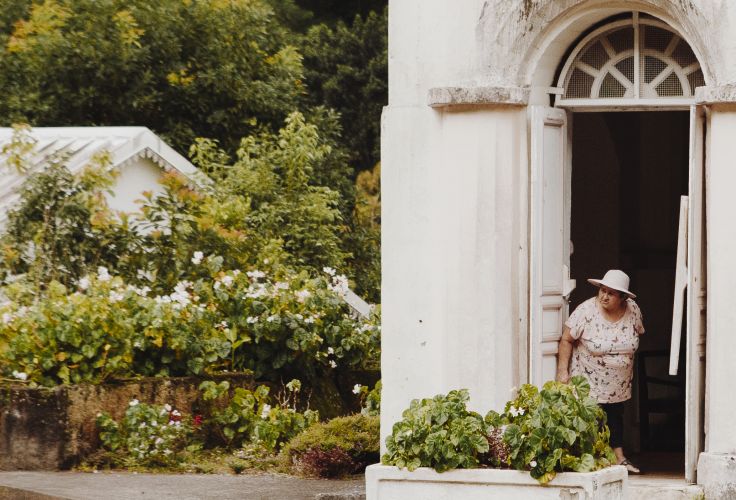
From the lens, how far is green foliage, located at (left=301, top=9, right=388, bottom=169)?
2897 centimetres

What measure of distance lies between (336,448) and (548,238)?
229 cm

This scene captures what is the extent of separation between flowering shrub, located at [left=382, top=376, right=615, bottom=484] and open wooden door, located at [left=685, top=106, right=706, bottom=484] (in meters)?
1.10

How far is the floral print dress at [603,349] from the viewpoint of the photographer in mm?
Answer: 10438

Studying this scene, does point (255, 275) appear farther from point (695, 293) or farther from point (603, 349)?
point (695, 293)

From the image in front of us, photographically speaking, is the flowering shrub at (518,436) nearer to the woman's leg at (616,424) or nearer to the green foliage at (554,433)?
A: the green foliage at (554,433)

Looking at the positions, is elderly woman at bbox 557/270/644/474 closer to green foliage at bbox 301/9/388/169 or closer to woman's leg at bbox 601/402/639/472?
woman's leg at bbox 601/402/639/472

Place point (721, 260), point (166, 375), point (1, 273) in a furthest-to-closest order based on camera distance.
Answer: point (1, 273) < point (166, 375) < point (721, 260)

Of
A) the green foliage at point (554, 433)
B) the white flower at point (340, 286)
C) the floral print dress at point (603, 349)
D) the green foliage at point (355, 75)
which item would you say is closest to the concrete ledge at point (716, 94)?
the floral print dress at point (603, 349)

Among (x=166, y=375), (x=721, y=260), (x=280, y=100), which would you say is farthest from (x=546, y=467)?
(x=280, y=100)

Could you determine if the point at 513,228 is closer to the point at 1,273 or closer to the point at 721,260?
the point at 721,260

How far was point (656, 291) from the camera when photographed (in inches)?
525

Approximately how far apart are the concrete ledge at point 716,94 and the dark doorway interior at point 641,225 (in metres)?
3.05

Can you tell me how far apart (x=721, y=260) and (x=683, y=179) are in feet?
14.3

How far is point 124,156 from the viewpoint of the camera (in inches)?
633
